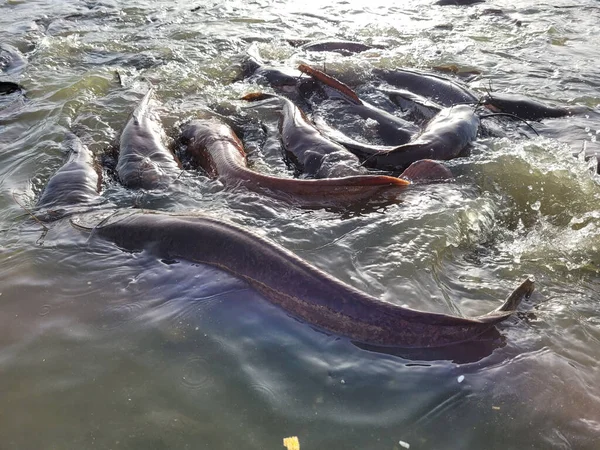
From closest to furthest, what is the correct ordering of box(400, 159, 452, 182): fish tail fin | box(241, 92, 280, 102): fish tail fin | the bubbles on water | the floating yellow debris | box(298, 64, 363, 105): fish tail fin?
the floating yellow debris → the bubbles on water → box(400, 159, 452, 182): fish tail fin → box(298, 64, 363, 105): fish tail fin → box(241, 92, 280, 102): fish tail fin

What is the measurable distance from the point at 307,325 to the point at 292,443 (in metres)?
0.59

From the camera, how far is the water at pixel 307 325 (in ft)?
6.36

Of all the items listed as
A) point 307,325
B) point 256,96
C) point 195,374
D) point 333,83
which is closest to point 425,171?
point 307,325

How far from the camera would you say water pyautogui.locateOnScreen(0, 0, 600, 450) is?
1938mm

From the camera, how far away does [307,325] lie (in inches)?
92.3

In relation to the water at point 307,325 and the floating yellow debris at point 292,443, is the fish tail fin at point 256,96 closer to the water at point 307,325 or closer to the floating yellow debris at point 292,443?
the water at point 307,325

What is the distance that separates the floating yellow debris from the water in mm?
38

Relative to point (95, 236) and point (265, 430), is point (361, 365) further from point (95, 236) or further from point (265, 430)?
point (95, 236)

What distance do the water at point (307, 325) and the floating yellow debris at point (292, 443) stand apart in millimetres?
38

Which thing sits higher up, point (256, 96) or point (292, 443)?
point (256, 96)

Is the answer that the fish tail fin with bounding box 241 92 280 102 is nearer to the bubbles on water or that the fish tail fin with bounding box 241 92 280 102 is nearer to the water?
the water

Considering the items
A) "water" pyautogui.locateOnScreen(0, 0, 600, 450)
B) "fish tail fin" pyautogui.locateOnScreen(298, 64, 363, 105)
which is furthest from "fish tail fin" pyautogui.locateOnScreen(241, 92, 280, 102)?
"water" pyautogui.locateOnScreen(0, 0, 600, 450)

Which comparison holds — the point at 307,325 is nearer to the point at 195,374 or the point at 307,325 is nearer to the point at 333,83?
the point at 195,374

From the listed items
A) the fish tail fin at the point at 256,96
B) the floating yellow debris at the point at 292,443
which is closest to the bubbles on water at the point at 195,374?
the floating yellow debris at the point at 292,443
